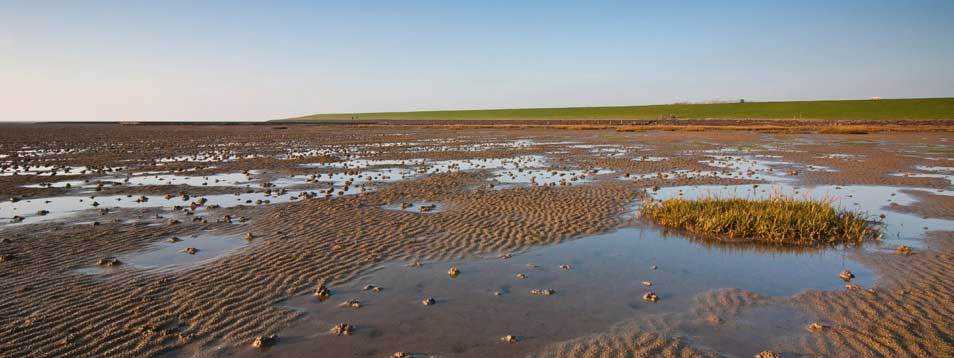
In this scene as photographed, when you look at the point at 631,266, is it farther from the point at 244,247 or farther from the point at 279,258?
the point at 244,247

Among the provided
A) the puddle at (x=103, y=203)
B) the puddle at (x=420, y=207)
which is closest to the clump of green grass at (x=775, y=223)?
the puddle at (x=420, y=207)

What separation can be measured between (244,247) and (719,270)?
9411 millimetres

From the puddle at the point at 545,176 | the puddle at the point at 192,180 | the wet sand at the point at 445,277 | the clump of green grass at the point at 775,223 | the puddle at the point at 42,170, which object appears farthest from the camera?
the puddle at the point at 42,170

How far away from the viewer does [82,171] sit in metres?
24.2

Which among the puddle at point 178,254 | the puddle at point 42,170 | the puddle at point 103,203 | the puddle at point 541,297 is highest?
the puddle at point 42,170

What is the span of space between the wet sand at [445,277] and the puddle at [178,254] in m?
0.07

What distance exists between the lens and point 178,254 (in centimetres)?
1039

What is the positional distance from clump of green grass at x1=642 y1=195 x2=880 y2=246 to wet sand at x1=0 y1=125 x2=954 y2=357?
2.21 feet

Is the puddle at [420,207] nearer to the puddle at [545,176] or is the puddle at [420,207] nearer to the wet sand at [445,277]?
the wet sand at [445,277]

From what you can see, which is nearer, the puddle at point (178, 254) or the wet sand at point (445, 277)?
the wet sand at point (445, 277)

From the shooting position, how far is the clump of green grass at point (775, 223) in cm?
1166

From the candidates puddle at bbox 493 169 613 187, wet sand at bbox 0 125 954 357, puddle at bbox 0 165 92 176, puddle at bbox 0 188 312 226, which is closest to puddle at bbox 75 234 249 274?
wet sand at bbox 0 125 954 357

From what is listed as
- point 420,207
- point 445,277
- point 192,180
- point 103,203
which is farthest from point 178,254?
point 192,180

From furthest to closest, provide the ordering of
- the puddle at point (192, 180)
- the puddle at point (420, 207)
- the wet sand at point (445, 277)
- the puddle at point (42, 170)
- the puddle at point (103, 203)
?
1. the puddle at point (42, 170)
2. the puddle at point (192, 180)
3. the puddle at point (420, 207)
4. the puddle at point (103, 203)
5. the wet sand at point (445, 277)
